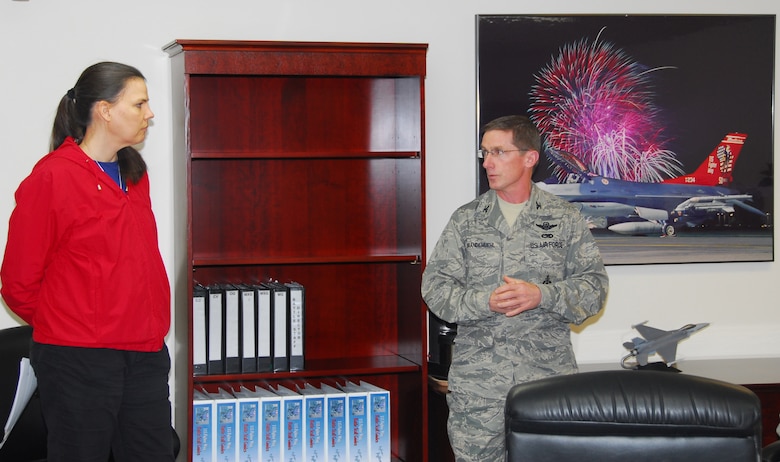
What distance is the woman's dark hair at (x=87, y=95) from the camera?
242 centimetres

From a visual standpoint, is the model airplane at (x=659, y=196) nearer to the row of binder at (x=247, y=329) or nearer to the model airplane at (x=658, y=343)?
the model airplane at (x=658, y=343)

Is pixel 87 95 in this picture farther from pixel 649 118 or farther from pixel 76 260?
pixel 649 118

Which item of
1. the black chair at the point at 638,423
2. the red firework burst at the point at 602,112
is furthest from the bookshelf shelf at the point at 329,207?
the black chair at the point at 638,423

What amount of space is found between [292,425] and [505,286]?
112cm

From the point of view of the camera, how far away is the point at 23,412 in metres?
2.92

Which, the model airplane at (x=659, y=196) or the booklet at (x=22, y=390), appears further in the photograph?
the model airplane at (x=659, y=196)

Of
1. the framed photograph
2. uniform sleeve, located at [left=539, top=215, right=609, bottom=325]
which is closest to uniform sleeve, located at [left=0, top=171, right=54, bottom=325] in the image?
uniform sleeve, located at [left=539, top=215, right=609, bottom=325]

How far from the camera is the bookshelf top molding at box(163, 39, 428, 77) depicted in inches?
120

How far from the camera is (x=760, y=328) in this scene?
3.83 meters

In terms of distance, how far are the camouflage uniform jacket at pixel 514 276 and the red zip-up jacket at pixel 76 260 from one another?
3.08 ft

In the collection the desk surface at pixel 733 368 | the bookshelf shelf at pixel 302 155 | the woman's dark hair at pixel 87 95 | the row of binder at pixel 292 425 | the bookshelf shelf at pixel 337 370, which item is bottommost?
the row of binder at pixel 292 425

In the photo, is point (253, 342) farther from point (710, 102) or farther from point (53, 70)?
point (710, 102)

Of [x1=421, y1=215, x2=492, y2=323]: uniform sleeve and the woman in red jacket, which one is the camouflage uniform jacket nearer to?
[x1=421, y1=215, x2=492, y2=323]: uniform sleeve

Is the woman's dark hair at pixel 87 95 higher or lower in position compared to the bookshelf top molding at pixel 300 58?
lower
